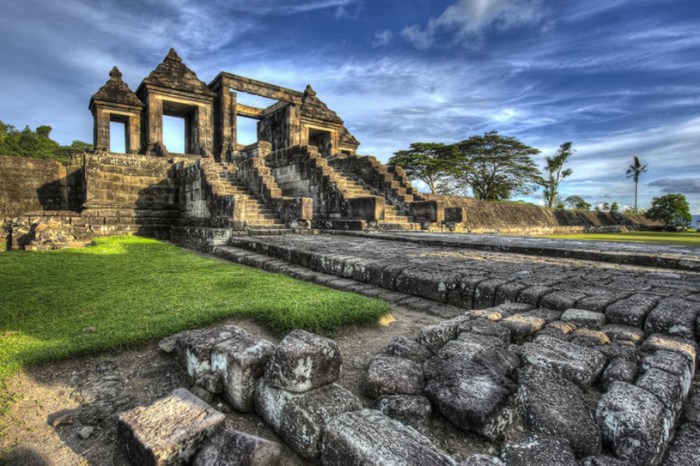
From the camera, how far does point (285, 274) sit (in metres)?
5.16

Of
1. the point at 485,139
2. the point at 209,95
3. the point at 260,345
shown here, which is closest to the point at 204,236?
the point at 260,345

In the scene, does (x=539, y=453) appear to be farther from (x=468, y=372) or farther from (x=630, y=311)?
(x=630, y=311)

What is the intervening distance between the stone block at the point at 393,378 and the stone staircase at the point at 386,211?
8.09m

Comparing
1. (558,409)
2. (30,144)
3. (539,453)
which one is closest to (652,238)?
(558,409)

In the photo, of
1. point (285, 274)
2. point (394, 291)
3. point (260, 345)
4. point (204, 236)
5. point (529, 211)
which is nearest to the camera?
point (260, 345)

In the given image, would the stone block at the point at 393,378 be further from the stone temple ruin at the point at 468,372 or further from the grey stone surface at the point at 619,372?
the grey stone surface at the point at 619,372

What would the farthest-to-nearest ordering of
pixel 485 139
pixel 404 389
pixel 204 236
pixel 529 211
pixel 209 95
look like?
pixel 485 139, pixel 529 211, pixel 209 95, pixel 204 236, pixel 404 389

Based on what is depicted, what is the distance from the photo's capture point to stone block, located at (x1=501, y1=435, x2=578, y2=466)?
4.19 feet

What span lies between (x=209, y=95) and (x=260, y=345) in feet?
66.3

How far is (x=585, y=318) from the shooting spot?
2.50m

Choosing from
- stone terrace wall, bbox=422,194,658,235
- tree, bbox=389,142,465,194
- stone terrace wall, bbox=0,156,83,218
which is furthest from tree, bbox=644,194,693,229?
stone terrace wall, bbox=0,156,83,218

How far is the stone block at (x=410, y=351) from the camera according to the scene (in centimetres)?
214

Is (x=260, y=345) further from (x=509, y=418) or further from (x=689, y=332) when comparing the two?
(x=689, y=332)

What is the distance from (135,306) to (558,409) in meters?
3.32
